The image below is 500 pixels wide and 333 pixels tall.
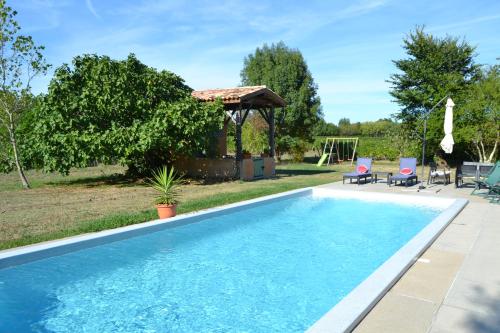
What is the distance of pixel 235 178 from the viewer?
17.4 m

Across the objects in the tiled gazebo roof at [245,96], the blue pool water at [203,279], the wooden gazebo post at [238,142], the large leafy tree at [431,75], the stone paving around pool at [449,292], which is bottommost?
the blue pool water at [203,279]

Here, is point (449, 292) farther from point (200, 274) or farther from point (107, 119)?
point (107, 119)

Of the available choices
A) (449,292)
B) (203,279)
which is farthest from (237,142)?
(449,292)

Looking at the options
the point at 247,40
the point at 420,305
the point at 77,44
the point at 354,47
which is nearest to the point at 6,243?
the point at 420,305

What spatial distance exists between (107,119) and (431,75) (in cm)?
2101

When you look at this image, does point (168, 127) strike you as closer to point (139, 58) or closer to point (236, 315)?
point (139, 58)

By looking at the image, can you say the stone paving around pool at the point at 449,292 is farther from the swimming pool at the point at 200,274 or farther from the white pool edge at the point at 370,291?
the swimming pool at the point at 200,274

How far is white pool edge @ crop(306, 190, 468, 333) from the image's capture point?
3512 mm

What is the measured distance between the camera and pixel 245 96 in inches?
643

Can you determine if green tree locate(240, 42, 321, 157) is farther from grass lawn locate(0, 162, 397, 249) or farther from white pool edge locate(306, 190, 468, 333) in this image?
white pool edge locate(306, 190, 468, 333)

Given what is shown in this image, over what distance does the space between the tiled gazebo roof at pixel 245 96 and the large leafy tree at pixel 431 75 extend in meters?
11.6

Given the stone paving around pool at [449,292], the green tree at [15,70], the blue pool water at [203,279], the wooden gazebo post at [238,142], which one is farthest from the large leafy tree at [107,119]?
the stone paving around pool at [449,292]

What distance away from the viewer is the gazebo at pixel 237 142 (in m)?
16.9

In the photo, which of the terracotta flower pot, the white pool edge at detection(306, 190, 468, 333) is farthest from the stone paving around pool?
the terracotta flower pot
